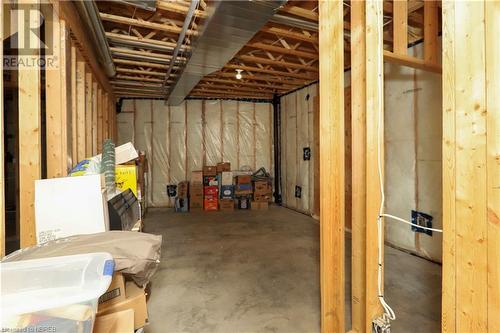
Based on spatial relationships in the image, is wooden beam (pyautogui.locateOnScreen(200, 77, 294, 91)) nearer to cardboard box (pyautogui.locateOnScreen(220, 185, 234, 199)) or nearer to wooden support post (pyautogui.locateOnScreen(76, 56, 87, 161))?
cardboard box (pyautogui.locateOnScreen(220, 185, 234, 199))

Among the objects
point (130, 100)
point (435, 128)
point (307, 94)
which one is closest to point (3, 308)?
point (435, 128)

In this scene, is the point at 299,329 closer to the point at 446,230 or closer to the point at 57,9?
the point at 446,230

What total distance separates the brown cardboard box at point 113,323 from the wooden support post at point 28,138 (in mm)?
963

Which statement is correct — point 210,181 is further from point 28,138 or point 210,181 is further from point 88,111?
point 28,138

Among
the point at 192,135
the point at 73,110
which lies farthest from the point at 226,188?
the point at 73,110

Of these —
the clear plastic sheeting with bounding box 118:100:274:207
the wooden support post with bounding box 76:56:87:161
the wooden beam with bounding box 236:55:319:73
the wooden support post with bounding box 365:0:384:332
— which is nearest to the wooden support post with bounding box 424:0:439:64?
the wooden support post with bounding box 365:0:384:332

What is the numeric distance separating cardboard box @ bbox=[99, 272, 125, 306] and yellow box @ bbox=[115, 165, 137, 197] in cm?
175

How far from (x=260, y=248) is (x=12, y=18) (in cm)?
355

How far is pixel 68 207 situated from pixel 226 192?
4.87 meters

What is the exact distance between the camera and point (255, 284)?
277 centimetres

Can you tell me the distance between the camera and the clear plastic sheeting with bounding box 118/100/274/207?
22.3 feet

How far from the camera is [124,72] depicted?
4.85 meters

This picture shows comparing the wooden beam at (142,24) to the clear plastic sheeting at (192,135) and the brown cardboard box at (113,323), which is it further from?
the clear plastic sheeting at (192,135)

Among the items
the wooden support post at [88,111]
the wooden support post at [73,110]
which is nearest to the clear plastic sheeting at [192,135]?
the wooden support post at [88,111]
